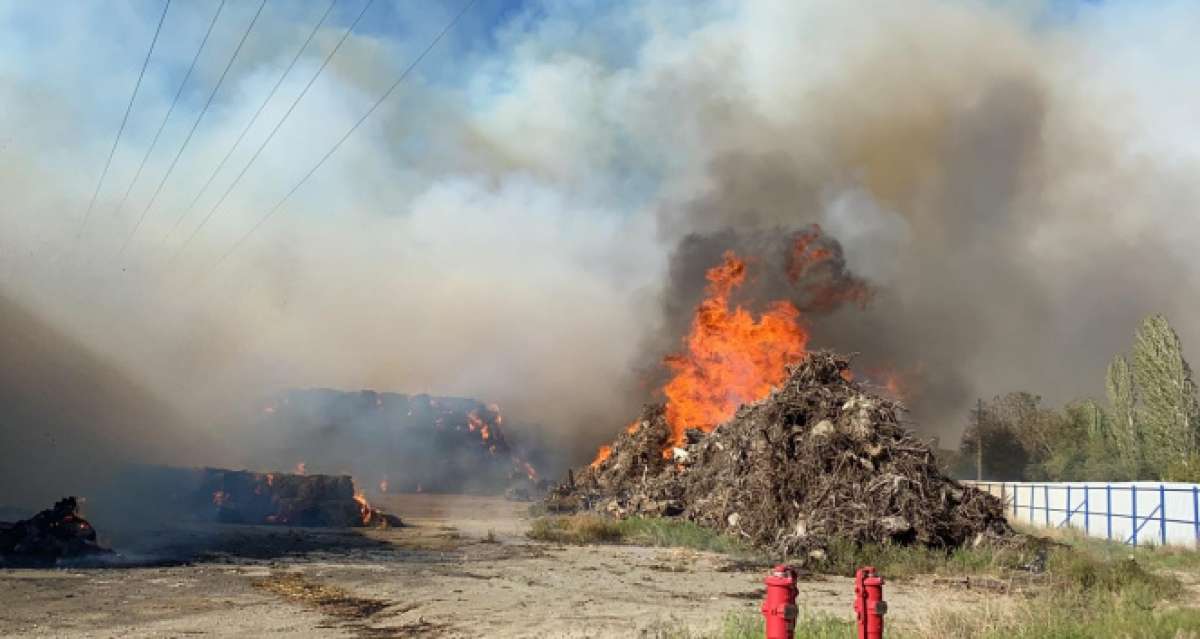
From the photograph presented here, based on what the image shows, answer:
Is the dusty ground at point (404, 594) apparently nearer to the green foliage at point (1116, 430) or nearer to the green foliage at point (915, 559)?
the green foliage at point (915, 559)

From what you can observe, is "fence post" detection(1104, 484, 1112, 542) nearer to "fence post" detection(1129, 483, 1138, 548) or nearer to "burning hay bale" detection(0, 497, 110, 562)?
"fence post" detection(1129, 483, 1138, 548)

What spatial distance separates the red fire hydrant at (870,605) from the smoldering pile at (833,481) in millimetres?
13496

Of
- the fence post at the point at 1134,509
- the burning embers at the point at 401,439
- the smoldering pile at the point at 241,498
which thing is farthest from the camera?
the burning embers at the point at 401,439

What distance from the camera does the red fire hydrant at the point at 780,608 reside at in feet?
19.4

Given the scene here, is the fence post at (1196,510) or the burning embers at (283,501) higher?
the fence post at (1196,510)

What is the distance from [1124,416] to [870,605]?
6532 cm

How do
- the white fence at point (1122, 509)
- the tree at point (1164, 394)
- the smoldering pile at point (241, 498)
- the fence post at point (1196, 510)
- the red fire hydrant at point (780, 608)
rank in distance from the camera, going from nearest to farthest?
the red fire hydrant at point (780, 608), the fence post at point (1196, 510), the white fence at point (1122, 509), the smoldering pile at point (241, 498), the tree at point (1164, 394)

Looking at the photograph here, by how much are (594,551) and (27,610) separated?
13680 millimetres

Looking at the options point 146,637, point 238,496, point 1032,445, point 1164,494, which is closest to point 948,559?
point 1164,494

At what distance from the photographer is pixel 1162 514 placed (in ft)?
92.6

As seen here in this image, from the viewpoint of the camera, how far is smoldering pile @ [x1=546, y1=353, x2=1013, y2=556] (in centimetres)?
2030

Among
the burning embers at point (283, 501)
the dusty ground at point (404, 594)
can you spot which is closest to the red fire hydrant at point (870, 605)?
the dusty ground at point (404, 594)

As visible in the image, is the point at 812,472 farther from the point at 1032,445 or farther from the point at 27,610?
the point at 1032,445

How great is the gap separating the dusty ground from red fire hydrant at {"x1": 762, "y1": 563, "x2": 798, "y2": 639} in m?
5.11
